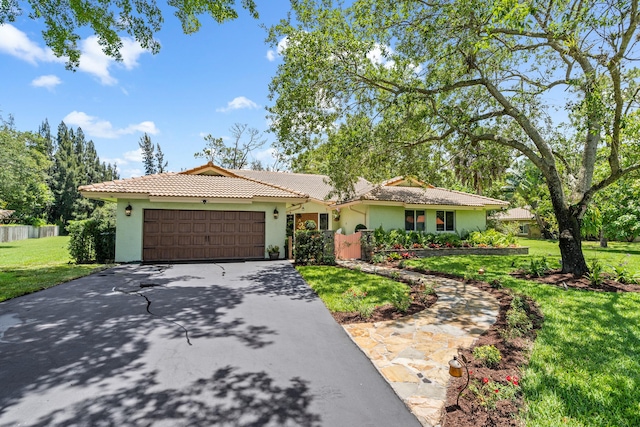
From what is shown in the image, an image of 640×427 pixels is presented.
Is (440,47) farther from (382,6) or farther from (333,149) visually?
(333,149)

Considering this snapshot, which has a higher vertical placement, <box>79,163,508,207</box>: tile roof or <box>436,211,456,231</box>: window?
<box>79,163,508,207</box>: tile roof

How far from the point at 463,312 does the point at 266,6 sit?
35.8ft

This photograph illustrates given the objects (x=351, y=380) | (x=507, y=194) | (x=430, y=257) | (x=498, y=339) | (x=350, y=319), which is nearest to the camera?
(x=351, y=380)

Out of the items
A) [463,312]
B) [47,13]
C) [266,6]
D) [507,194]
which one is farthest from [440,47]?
[507,194]

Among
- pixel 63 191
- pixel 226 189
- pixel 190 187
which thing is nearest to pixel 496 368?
pixel 226 189

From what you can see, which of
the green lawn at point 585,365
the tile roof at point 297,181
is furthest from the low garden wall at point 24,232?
the green lawn at point 585,365

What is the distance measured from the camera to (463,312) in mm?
6199

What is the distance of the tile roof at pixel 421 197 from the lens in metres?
17.0

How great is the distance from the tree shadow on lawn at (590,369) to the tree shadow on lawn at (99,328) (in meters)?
3.59

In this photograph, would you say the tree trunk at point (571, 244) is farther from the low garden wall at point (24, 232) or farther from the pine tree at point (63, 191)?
the pine tree at point (63, 191)

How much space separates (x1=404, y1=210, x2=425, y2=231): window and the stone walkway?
11.0m

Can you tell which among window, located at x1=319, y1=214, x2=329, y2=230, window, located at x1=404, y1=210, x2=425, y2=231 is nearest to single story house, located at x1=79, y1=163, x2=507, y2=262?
window, located at x1=404, y1=210, x2=425, y2=231

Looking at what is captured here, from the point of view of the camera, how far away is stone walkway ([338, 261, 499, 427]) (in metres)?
3.20

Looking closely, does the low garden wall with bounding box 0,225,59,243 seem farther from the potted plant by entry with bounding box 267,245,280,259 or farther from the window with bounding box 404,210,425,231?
the window with bounding box 404,210,425,231
